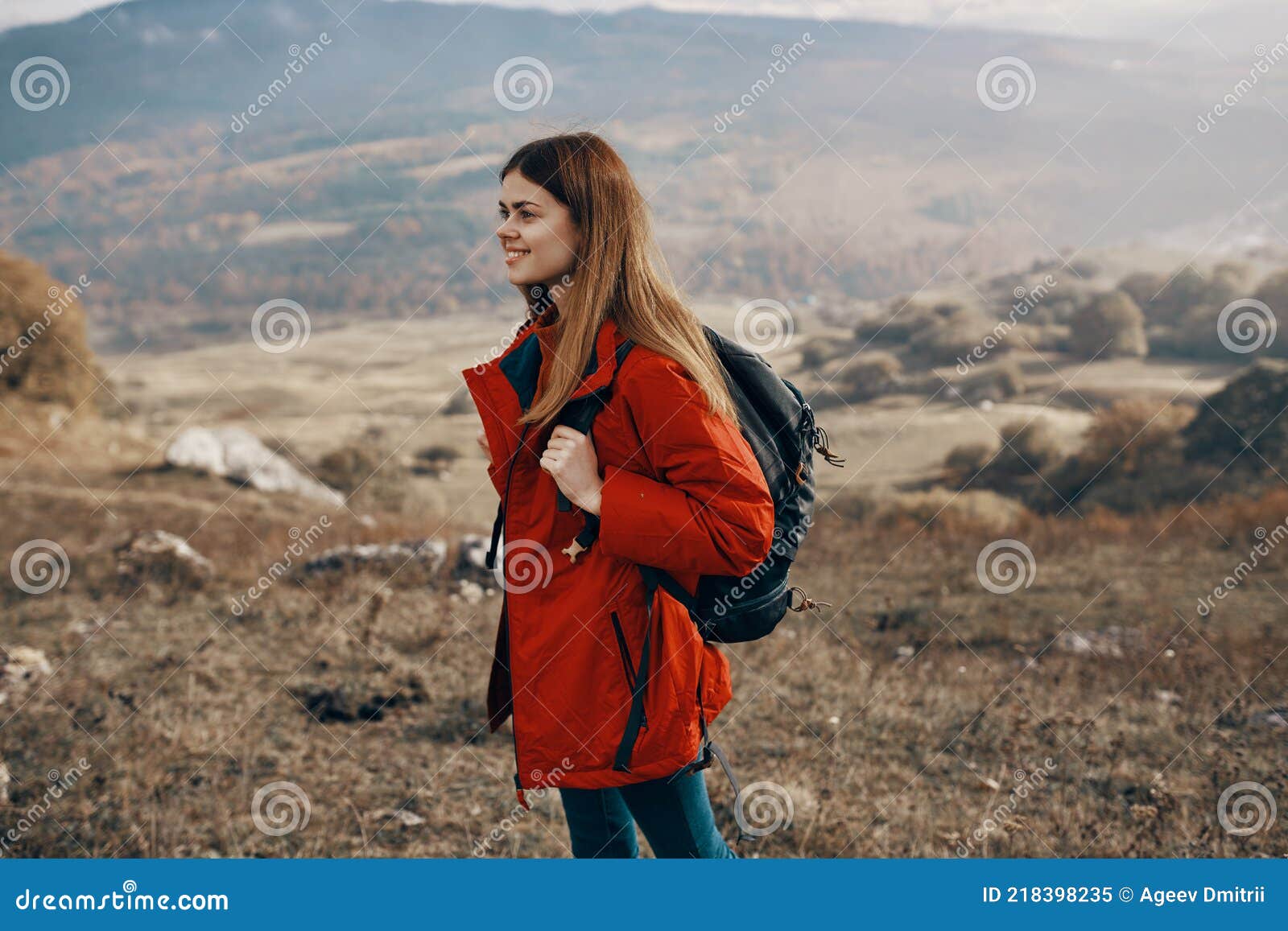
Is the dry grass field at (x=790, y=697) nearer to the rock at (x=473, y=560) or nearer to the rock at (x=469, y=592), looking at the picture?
the rock at (x=469, y=592)

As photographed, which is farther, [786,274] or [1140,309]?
[786,274]

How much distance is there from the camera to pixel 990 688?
5250 mm

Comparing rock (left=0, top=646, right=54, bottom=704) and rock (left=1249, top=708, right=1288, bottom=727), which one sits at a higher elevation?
rock (left=1249, top=708, right=1288, bottom=727)

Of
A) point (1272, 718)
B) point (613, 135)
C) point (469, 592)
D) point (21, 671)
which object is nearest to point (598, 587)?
point (1272, 718)

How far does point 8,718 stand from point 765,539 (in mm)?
4711

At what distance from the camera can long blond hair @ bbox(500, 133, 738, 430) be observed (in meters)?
1.88

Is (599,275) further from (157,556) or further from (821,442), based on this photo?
(157,556)

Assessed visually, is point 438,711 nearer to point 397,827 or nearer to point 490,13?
point 397,827

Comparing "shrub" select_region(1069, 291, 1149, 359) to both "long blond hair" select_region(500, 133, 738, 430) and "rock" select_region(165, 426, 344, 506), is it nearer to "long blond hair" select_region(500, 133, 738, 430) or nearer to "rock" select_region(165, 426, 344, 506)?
"rock" select_region(165, 426, 344, 506)

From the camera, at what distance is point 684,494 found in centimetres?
180

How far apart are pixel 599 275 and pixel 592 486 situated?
0.45m

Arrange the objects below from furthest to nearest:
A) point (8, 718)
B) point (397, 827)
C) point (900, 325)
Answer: point (900, 325)
point (8, 718)
point (397, 827)

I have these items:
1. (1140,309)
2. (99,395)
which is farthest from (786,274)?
(99,395)

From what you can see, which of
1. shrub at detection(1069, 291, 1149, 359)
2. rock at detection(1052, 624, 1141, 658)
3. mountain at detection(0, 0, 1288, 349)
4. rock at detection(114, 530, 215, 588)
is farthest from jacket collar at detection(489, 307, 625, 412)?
mountain at detection(0, 0, 1288, 349)
